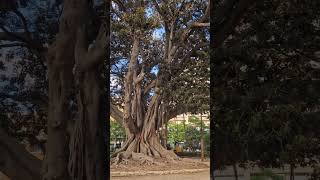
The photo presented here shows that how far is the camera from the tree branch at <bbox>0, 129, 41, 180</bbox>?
3174 mm

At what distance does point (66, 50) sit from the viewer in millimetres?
3244

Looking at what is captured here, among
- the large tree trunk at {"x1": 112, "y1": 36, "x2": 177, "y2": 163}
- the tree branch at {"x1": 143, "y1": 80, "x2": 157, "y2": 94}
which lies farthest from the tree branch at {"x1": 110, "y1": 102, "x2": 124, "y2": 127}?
the tree branch at {"x1": 143, "y1": 80, "x2": 157, "y2": 94}

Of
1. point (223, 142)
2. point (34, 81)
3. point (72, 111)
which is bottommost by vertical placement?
point (223, 142)

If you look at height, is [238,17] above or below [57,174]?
above

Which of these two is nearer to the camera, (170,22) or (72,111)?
(72,111)

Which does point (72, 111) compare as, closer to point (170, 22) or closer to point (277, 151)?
point (170, 22)

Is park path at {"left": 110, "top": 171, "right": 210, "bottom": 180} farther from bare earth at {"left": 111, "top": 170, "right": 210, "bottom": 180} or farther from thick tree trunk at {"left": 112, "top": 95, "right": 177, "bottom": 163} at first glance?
thick tree trunk at {"left": 112, "top": 95, "right": 177, "bottom": 163}

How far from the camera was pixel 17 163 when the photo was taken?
3.19m

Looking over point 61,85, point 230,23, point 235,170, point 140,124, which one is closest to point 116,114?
point 140,124

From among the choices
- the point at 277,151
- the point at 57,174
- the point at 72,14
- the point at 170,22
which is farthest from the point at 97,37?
the point at 277,151

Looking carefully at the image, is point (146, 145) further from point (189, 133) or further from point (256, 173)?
point (256, 173)

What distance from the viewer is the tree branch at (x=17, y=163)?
3.17 meters

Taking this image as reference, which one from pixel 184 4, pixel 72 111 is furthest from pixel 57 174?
A: pixel 184 4

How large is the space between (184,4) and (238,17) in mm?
432
